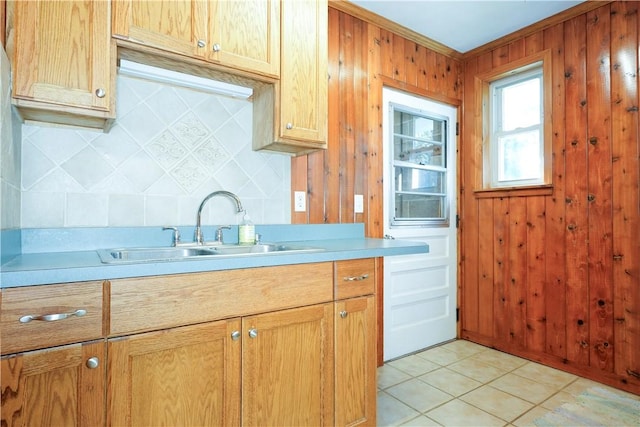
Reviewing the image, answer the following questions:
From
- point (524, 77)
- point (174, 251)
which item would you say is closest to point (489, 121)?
point (524, 77)

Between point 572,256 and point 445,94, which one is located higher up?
point 445,94

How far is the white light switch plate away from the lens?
2441mm

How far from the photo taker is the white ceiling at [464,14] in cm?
236

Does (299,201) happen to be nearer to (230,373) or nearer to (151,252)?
(151,252)

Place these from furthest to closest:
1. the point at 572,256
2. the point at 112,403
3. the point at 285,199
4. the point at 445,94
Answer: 1. the point at 445,94
2. the point at 572,256
3. the point at 285,199
4. the point at 112,403

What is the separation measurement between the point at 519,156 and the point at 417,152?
80 centimetres

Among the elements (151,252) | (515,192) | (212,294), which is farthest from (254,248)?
(515,192)

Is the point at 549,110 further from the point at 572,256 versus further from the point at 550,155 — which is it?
the point at 572,256

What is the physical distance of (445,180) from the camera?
3035mm

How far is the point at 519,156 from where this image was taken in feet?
9.20

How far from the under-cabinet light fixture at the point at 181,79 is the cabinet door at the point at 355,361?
3.93 ft

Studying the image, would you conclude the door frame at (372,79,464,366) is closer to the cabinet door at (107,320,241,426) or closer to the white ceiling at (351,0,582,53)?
the white ceiling at (351,0,582,53)

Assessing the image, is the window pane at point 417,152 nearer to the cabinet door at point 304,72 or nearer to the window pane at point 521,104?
the window pane at point 521,104

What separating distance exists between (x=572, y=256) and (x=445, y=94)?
1575mm
